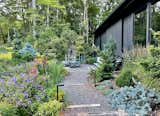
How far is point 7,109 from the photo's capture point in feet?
15.4

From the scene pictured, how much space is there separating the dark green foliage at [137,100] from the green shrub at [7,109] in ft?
5.95

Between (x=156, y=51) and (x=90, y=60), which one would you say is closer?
(x=156, y=51)

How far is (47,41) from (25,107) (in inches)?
481

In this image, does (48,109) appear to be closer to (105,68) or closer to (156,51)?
(156,51)

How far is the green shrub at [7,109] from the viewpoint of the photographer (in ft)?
15.3

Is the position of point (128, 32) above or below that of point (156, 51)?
above

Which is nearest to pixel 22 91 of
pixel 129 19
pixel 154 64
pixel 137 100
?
pixel 137 100

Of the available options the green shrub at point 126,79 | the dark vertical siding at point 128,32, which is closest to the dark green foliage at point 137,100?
the green shrub at point 126,79

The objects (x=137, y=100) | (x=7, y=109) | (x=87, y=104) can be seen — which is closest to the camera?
(x=137, y=100)

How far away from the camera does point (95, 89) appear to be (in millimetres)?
9156

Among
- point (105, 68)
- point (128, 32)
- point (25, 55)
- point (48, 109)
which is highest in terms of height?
point (128, 32)

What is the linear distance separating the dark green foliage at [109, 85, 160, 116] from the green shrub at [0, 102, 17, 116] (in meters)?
1.81

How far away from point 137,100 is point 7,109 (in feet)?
7.17

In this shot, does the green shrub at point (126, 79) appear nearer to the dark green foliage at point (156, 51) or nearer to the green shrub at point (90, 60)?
the dark green foliage at point (156, 51)
